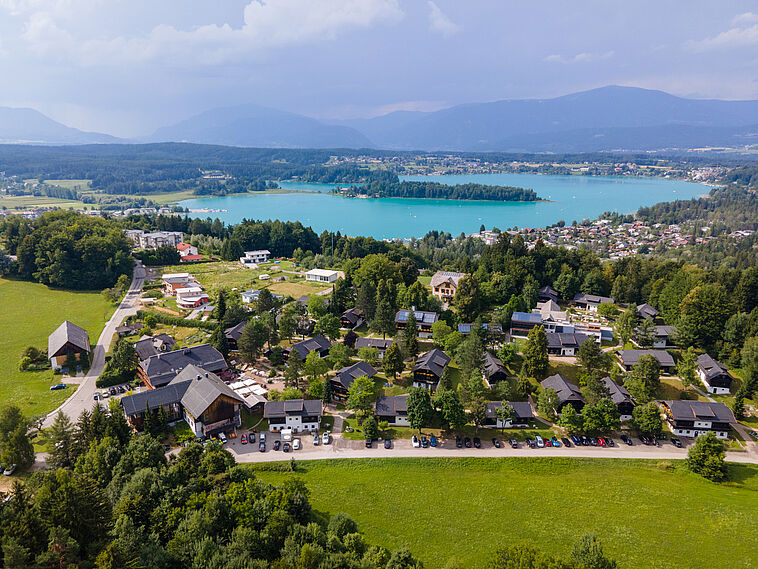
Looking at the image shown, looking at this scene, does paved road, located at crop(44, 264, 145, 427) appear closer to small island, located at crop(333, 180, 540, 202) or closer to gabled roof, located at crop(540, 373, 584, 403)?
gabled roof, located at crop(540, 373, 584, 403)

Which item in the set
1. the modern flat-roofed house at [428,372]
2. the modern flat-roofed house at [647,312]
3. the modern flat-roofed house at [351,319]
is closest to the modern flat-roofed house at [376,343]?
the modern flat-roofed house at [428,372]

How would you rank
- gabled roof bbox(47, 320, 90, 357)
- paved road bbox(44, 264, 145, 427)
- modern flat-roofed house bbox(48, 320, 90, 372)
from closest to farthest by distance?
paved road bbox(44, 264, 145, 427)
modern flat-roofed house bbox(48, 320, 90, 372)
gabled roof bbox(47, 320, 90, 357)

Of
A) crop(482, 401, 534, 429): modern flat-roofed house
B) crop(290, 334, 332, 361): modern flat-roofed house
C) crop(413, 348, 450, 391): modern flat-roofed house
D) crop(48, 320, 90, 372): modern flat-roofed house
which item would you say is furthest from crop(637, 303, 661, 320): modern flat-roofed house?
crop(48, 320, 90, 372): modern flat-roofed house

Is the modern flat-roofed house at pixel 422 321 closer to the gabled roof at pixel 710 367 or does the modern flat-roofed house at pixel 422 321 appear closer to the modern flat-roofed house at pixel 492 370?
the modern flat-roofed house at pixel 492 370

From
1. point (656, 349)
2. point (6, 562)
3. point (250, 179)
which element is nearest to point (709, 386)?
point (656, 349)

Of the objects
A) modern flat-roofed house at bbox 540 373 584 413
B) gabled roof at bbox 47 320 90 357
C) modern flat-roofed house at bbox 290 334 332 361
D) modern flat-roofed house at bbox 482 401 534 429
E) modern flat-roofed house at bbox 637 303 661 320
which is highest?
gabled roof at bbox 47 320 90 357
